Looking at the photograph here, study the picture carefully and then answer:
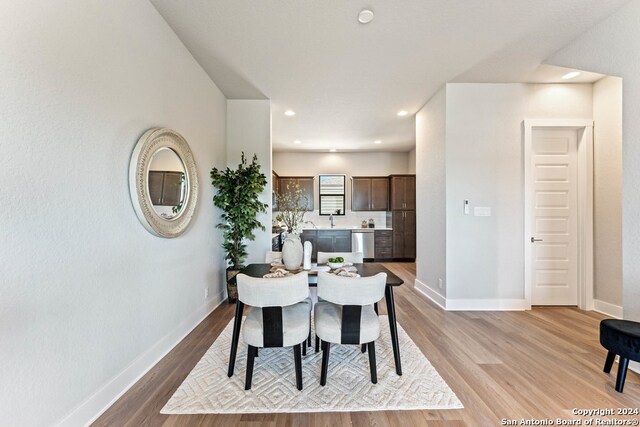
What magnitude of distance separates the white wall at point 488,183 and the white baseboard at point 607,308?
3.02 ft

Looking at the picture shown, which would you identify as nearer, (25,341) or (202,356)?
(25,341)

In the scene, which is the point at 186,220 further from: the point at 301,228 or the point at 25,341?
the point at 301,228

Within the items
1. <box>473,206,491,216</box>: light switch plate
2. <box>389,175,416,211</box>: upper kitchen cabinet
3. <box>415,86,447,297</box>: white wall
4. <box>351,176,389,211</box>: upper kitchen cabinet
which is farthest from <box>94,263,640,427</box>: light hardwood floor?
<box>351,176,389,211</box>: upper kitchen cabinet

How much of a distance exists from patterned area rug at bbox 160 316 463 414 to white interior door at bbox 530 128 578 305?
251 centimetres

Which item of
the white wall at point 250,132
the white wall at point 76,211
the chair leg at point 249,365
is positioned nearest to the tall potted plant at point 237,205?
the white wall at point 250,132

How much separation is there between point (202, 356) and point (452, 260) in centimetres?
307

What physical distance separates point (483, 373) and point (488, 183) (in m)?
2.34

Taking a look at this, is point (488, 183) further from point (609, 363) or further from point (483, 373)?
point (483, 373)

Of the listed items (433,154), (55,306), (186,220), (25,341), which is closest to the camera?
(25,341)

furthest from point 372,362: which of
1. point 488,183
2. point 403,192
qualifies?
point 403,192

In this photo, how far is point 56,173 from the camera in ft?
4.51

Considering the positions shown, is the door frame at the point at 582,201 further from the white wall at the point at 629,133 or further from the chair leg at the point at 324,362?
the chair leg at the point at 324,362

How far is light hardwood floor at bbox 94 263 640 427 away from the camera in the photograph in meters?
1.60

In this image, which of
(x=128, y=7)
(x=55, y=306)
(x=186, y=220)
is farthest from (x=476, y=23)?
(x=55, y=306)
